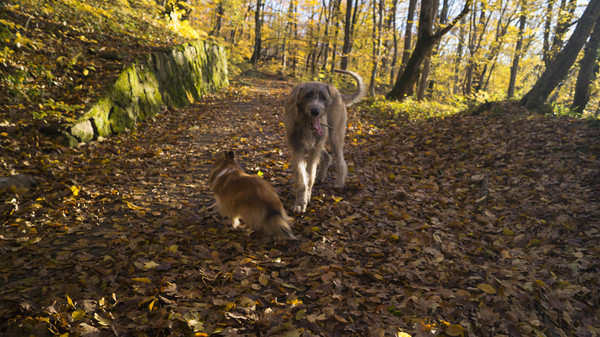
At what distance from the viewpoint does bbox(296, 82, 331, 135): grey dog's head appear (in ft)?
13.8

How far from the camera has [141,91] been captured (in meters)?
8.02

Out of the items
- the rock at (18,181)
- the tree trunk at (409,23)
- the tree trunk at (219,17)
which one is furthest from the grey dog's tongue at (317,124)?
the tree trunk at (219,17)

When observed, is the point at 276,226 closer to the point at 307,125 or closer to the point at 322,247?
the point at 322,247

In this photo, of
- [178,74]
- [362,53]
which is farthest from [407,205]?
[362,53]

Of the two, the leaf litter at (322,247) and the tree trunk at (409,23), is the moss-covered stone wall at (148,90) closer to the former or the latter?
the leaf litter at (322,247)

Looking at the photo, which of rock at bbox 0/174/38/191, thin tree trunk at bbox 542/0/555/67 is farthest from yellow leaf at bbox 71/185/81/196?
thin tree trunk at bbox 542/0/555/67

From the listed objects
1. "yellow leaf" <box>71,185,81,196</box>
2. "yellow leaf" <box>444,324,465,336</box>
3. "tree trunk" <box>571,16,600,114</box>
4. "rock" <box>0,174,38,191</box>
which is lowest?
"yellow leaf" <box>444,324,465,336</box>

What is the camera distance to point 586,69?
828 centimetres

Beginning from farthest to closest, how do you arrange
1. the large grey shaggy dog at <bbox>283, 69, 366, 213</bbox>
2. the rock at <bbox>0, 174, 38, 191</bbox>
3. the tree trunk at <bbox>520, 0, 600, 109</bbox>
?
the tree trunk at <bbox>520, 0, 600, 109</bbox>, the large grey shaggy dog at <bbox>283, 69, 366, 213</bbox>, the rock at <bbox>0, 174, 38, 191</bbox>

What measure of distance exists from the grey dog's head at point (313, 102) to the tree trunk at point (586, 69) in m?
8.51

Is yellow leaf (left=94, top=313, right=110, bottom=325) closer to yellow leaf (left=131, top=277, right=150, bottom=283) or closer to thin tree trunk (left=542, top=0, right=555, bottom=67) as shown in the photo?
yellow leaf (left=131, top=277, right=150, bottom=283)

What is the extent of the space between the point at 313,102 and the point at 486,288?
302 cm

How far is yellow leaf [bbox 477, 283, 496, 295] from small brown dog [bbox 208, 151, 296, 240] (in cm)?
200

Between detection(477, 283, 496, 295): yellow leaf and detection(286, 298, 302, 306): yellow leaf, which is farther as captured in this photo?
detection(477, 283, 496, 295): yellow leaf
